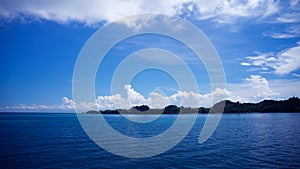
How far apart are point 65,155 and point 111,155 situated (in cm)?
793

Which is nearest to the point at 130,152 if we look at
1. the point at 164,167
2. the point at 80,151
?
the point at 80,151

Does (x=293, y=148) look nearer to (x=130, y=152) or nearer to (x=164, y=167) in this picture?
(x=164, y=167)

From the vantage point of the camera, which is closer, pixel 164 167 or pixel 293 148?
pixel 164 167

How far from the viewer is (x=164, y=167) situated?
31.1 m

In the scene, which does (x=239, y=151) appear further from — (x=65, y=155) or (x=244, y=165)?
(x=65, y=155)

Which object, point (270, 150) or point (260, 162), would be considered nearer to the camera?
point (260, 162)

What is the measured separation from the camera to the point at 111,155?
39.3 m

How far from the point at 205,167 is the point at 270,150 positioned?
1836cm

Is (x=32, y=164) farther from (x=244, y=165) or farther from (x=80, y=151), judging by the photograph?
(x=244, y=165)

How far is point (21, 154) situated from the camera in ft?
131

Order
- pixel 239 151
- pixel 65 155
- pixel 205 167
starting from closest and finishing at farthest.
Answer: pixel 205 167 < pixel 65 155 < pixel 239 151

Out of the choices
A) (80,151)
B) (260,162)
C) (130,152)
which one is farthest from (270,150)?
(80,151)

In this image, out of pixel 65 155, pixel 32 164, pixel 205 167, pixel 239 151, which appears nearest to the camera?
pixel 205 167

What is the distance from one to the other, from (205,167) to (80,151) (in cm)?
2375
